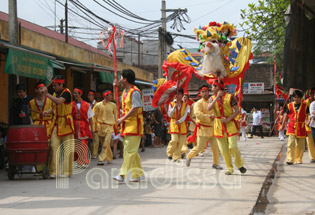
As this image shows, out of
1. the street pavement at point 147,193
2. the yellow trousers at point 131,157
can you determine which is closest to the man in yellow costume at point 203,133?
the street pavement at point 147,193

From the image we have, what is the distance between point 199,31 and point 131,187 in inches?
181

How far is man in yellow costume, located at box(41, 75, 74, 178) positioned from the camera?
30.4 ft

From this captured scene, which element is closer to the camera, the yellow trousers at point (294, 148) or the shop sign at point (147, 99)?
the yellow trousers at point (294, 148)

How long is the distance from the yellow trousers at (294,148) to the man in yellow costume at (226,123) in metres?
2.94

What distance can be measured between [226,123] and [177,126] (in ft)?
9.76

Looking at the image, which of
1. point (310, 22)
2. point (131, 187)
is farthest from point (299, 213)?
point (310, 22)

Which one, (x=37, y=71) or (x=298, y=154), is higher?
(x=37, y=71)

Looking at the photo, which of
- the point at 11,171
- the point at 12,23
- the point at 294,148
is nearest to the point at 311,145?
the point at 294,148

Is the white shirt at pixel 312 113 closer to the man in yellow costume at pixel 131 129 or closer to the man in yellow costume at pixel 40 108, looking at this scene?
the man in yellow costume at pixel 131 129

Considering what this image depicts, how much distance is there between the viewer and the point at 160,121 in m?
19.9

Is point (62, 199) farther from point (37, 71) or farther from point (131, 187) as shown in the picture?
point (37, 71)

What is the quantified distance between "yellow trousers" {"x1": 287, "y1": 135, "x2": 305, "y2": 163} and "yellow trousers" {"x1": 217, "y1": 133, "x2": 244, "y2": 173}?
295 cm

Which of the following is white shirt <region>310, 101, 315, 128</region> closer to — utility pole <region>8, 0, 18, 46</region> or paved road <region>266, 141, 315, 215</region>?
paved road <region>266, 141, 315, 215</region>

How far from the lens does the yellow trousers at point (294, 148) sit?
11992 millimetres
